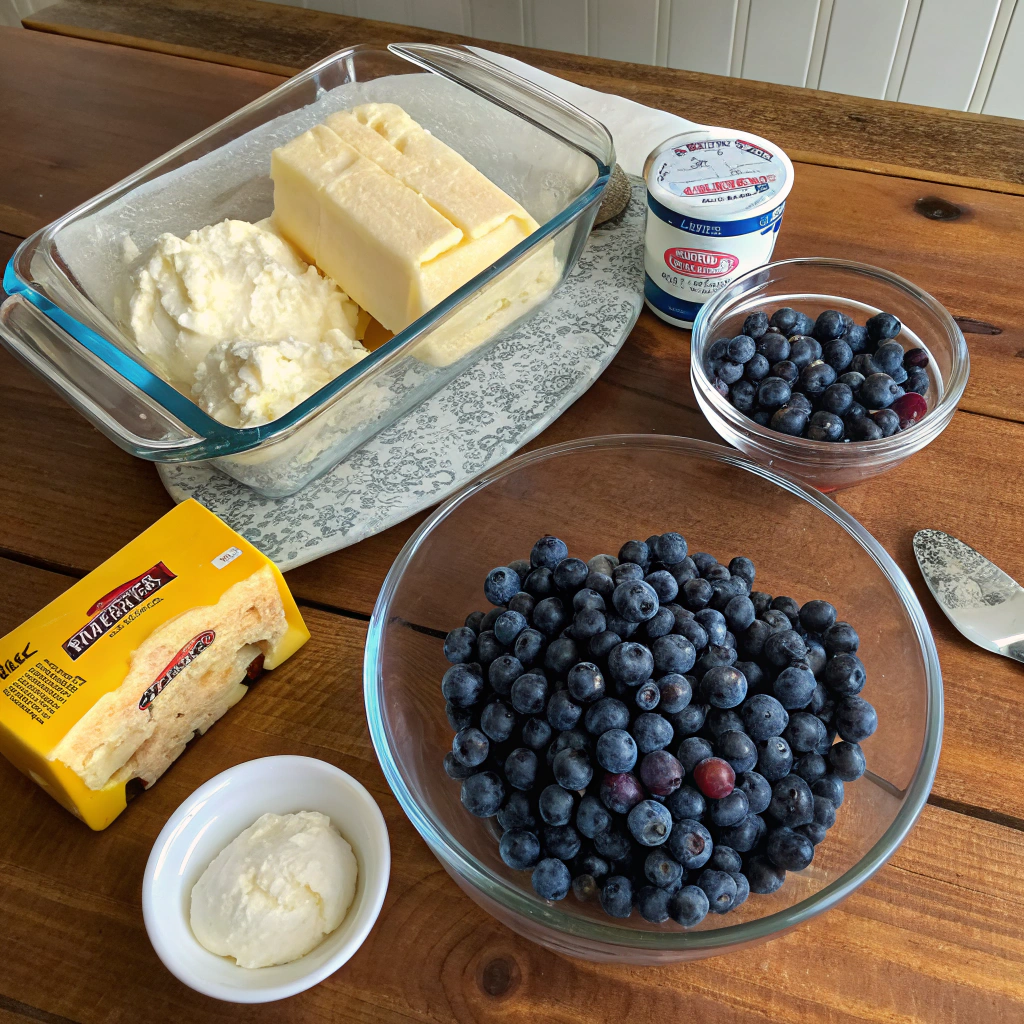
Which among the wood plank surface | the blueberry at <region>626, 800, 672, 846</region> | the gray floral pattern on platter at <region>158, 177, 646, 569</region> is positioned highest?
the blueberry at <region>626, 800, 672, 846</region>

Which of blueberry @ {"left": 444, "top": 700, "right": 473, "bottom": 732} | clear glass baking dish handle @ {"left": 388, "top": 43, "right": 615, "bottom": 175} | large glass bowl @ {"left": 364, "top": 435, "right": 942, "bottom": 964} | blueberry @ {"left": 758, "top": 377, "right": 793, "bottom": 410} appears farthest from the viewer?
clear glass baking dish handle @ {"left": 388, "top": 43, "right": 615, "bottom": 175}

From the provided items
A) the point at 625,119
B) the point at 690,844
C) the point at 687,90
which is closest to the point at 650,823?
the point at 690,844

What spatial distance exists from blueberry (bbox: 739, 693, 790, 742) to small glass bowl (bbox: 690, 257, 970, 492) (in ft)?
1.02

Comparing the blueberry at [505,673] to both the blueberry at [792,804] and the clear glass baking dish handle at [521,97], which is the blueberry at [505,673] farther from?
the clear glass baking dish handle at [521,97]

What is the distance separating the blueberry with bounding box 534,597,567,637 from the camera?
2.20 feet

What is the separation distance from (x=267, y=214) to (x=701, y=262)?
56 cm

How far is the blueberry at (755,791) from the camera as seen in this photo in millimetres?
590

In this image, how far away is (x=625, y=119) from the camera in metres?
1.34

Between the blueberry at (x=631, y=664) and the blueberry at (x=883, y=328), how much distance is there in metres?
0.53

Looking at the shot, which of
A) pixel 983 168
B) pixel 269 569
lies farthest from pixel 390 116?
pixel 983 168

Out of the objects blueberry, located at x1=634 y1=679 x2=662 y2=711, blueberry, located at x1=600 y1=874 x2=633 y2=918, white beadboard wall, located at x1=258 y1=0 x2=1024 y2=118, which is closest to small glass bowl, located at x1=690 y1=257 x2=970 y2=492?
blueberry, located at x1=634 y1=679 x2=662 y2=711

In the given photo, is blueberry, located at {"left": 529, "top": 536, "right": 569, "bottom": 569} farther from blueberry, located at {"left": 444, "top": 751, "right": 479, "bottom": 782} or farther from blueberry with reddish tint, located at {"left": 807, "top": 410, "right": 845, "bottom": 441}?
blueberry with reddish tint, located at {"left": 807, "top": 410, "right": 845, "bottom": 441}

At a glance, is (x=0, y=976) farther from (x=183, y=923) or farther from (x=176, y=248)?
(x=176, y=248)

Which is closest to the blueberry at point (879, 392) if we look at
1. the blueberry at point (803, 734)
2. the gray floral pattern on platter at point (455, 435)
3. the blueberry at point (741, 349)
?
the blueberry at point (741, 349)
